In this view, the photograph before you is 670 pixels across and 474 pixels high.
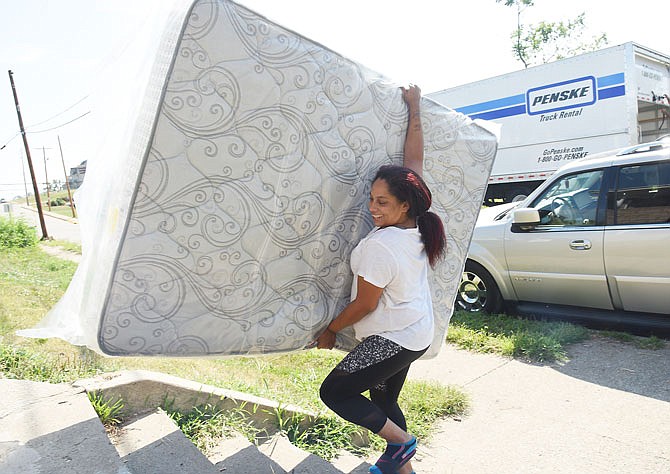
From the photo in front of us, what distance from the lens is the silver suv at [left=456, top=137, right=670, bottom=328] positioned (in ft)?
15.9

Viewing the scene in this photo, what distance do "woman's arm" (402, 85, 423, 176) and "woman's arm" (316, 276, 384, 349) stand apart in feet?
2.29

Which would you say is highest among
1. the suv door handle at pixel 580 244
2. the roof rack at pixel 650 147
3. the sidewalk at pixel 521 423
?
the roof rack at pixel 650 147

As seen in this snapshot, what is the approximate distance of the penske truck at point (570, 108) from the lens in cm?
1198

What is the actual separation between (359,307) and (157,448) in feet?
4.47

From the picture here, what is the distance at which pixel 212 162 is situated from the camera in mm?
2105

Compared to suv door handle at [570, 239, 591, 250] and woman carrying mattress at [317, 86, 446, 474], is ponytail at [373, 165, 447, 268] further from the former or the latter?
suv door handle at [570, 239, 591, 250]

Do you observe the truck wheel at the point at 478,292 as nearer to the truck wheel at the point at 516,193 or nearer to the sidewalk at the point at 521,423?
the sidewalk at the point at 521,423

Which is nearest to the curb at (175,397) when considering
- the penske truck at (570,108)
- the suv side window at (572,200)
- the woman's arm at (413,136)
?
the woman's arm at (413,136)

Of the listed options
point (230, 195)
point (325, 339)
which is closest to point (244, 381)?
point (325, 339)

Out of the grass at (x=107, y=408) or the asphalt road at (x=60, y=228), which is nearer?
the grass at (x=107, y=408)

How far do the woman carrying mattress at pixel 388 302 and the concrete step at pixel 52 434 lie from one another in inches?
41.8

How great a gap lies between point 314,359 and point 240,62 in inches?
131

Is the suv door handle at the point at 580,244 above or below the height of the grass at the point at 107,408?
above

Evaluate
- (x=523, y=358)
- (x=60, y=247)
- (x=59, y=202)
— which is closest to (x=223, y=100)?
(x=523, y=358)
